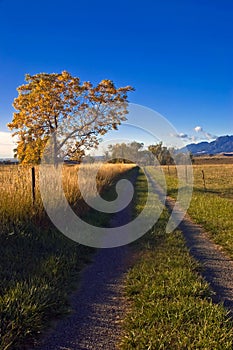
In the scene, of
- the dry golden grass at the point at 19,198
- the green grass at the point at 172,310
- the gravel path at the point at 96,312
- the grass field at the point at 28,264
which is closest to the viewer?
the green grass at the point at 172,310

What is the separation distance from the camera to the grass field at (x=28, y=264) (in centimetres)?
307

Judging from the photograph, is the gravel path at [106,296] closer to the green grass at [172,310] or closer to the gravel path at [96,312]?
the gravel path at [96,312]

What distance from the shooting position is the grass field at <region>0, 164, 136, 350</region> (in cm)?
307

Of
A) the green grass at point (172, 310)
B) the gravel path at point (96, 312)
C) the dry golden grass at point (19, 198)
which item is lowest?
the gravel path at point (96, 312)

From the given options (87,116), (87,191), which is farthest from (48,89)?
(87,191)

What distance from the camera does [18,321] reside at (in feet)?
9.88

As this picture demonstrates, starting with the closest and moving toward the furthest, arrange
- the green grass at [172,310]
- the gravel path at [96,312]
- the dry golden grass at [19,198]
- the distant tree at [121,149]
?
the green grass at [172,310] → the gravel path at [96,312] → the dry golden grass at [19,198] → the distant tree at [121,149]

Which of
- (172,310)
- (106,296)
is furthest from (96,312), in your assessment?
(172,310)

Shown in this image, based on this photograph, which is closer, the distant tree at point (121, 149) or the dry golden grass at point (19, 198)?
the dry golden grass at point (19, 198)

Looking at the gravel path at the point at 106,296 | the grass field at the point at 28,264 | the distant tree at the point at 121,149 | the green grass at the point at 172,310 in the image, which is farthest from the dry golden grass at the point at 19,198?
the distant tree at the point at 121,149

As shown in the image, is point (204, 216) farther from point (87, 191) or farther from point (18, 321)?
point (18, 321)

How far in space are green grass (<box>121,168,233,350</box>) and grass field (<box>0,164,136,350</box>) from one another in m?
0.99

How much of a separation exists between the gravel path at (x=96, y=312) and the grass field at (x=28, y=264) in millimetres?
176

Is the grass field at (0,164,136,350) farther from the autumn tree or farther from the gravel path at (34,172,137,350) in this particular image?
the autumn tree
